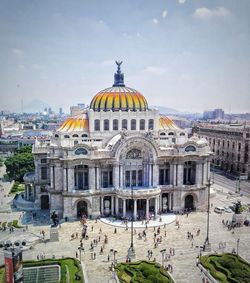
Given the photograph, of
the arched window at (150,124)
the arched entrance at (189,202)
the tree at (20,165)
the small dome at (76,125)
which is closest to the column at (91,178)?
the small dome at (76,125)

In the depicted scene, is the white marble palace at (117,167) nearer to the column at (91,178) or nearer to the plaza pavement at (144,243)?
the column at (91,178)

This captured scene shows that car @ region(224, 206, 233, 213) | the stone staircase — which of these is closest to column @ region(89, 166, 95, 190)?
the stone staircase

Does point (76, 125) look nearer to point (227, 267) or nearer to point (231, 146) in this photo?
point (227, 267)

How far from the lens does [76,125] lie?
68688mm

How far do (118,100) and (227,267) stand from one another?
3935cm

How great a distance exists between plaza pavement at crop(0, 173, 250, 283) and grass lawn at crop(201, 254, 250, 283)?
5.66 ft

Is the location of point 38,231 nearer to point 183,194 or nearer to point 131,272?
point 131,272

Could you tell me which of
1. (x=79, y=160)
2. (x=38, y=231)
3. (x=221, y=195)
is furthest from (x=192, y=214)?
(x=38, y=231)

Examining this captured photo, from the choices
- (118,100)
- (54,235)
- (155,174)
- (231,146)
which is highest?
(118,100)

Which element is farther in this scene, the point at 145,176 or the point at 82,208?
the point at 145,176

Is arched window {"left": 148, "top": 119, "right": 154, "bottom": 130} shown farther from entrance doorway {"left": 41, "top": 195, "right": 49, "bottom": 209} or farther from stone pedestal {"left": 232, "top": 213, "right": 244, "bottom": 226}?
entrance doorway {"left": 41, "top": 195, "right": 49, "bottom": 209}

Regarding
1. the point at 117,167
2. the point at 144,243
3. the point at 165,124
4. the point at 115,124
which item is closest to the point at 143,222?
the point at 144,243

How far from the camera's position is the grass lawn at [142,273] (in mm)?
37469

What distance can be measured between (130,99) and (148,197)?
70.5 ft
